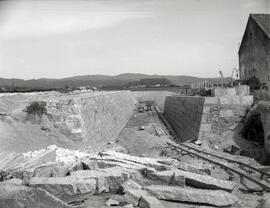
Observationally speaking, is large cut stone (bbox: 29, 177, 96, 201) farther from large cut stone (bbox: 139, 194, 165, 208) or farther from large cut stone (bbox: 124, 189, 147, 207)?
large cut stone (bbox: 139, 194, 165, 208)

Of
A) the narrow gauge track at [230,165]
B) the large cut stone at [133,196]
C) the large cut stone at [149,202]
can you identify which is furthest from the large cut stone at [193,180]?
the narrow gauge track at [230,165]

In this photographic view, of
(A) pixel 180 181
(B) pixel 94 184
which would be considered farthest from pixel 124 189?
(A) pixel 180 181

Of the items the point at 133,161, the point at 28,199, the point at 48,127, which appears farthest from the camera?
the point at 48,127

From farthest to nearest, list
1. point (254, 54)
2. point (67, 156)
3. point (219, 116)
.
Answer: point (254, 54)
point (219, 116)
point (67, 156)

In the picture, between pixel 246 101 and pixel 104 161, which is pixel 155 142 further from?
pixel 104 161

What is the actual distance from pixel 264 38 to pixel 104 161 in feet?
82.9

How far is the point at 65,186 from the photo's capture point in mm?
6566

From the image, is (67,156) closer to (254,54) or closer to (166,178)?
(166,178)

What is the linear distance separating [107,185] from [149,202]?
4.50 feet

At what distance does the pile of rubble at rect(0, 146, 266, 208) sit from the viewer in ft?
18.9

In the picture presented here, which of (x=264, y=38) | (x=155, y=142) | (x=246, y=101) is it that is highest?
(x=264, y=38)

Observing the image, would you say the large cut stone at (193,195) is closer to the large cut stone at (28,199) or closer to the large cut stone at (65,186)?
the large cut stone at (65,186)

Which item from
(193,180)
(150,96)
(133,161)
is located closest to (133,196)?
(193,180)

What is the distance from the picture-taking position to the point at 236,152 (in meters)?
14.4
